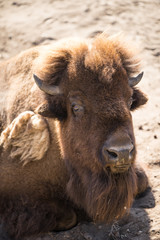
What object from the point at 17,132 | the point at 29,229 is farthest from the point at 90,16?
the point at 29,229

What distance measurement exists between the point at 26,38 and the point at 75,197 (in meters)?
5.36

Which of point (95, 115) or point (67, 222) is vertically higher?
point (95, 115)

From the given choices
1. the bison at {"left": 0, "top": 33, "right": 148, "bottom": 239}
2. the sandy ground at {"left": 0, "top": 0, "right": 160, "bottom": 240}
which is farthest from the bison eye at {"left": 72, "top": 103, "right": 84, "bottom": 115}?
the sandy ground at {"left": 0, "top": 0, "right": 160, "bottom": 240}

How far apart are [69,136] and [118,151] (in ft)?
2.33

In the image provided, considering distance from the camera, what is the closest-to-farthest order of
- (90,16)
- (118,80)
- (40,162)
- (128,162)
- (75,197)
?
(128,162), (118,80), (75,197), (40,162), (90,16)

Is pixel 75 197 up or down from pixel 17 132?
down

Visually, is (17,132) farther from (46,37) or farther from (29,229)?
(46,37)

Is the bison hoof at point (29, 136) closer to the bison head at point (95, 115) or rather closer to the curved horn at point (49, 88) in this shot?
the bison head at point (95, 115)

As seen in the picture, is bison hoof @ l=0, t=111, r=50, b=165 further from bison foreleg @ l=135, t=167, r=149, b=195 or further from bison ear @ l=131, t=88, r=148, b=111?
bison foreleg @ l=135, t=167, r=149, b=195

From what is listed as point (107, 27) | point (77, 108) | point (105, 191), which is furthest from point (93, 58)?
point (107, 27)

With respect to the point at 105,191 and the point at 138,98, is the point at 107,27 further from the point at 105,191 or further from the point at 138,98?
the point at 105,191

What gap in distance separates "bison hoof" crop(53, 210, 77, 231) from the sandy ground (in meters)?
1.15

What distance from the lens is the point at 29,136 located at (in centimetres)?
426

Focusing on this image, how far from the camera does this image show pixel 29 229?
4.32 metres
